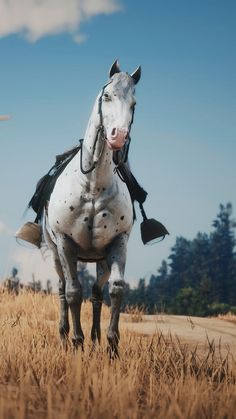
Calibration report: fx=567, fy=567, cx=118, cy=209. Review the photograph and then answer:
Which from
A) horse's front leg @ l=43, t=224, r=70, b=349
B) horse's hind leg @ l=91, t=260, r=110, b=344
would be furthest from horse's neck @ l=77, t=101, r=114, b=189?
horse's front leg @ l=43, t=224, r=70, b=349

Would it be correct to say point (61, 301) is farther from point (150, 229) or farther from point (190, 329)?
point (190, 329)

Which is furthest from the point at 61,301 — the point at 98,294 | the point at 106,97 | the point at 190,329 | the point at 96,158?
the point at 190,329

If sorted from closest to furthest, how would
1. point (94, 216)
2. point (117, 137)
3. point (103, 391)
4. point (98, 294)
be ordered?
1. point (103, 391)
2. point (117, 137)
3. point (94, 216)
4. point (98, 294)

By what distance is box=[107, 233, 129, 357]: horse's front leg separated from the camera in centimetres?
507

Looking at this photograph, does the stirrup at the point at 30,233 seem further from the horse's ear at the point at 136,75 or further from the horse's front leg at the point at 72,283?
the horse's ear at the point at 136,75

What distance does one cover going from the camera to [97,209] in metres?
5.14

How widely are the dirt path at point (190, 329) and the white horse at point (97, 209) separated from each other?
146 cm

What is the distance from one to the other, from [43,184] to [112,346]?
2.43 meters

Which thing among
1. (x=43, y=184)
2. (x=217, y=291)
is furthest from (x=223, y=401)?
(x=217, y=291)

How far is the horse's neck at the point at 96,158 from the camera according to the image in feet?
16.7

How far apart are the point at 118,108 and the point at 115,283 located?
1.55 meters

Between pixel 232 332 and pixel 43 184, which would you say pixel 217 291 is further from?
pixel 43 184

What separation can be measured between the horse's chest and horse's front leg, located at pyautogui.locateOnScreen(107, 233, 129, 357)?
0.12 metres

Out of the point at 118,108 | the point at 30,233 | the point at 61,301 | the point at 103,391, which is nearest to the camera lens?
the point at 103,391
